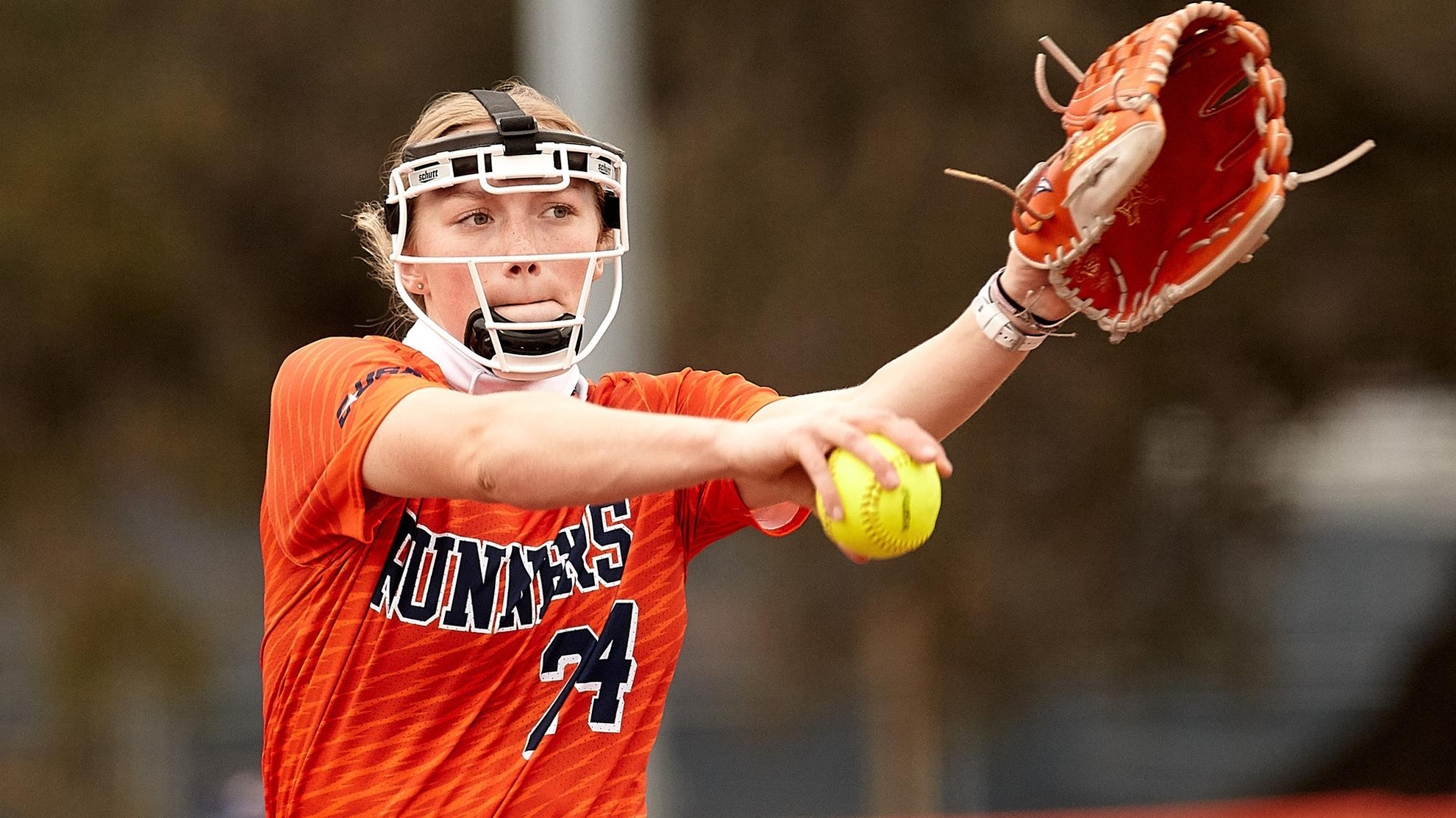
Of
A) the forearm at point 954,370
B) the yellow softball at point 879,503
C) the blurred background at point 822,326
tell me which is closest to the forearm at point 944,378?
the forearm at point 954,370

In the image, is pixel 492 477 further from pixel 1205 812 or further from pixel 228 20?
pixel 228 20

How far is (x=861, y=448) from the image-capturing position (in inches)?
86.2

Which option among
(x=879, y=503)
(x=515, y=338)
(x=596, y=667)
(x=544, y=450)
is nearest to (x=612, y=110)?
(x=515, y=338)

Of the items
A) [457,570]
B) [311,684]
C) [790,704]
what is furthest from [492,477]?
[790,704]

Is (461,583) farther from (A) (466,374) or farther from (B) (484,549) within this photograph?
(A) (466,374)

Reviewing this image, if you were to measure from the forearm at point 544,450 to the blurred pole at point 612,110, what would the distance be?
111 inches

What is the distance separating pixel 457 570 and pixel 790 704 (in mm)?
8102

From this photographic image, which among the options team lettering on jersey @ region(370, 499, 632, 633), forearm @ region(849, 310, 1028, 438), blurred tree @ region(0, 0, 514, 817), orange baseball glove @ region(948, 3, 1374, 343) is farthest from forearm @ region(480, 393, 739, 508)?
blurred tree @ region(0, 0, 514, 817)

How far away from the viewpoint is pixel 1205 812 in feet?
25.4

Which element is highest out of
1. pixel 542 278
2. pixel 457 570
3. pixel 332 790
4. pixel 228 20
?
pixel 228 20

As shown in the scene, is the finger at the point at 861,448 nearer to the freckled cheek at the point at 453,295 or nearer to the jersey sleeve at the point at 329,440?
the jersey sleeve at the point at 329,440

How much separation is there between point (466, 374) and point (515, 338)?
149mm

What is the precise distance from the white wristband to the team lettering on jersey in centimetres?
68

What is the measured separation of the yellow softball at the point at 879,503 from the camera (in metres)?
2.26
